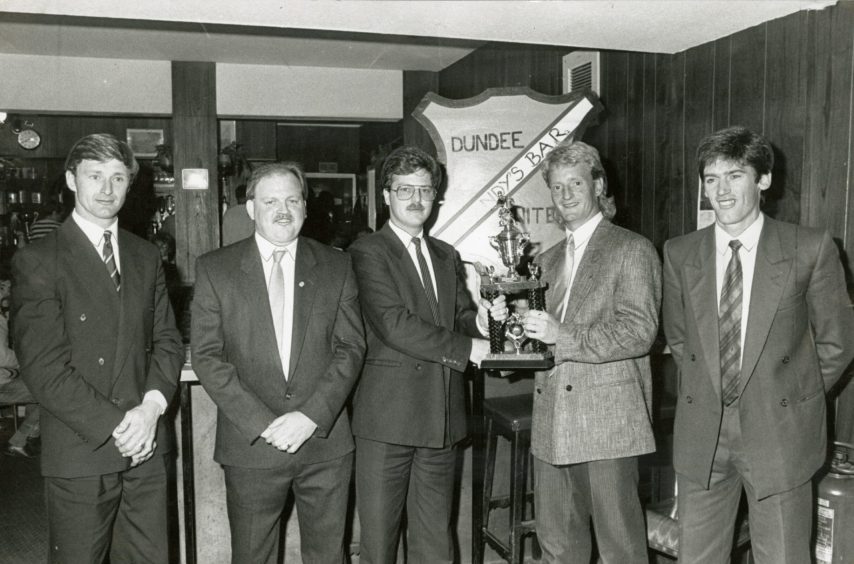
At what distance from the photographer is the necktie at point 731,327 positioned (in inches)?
89.5

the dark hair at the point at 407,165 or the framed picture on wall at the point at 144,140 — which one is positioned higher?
the framed picture on wall at the point at 144,140

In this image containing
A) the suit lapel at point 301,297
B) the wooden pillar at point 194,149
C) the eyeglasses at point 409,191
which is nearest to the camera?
the suit lapel at point 301,297

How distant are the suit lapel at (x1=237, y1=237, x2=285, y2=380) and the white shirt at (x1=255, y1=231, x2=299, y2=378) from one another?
0.03 metres

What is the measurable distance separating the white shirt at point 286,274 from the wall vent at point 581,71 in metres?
2.47

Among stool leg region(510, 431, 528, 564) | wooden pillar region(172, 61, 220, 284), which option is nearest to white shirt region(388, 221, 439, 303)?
stool leg region(510, 431, 528, 564)

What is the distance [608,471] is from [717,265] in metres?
0.80

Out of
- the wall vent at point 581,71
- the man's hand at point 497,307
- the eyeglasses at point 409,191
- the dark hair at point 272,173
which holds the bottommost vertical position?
the man's hand at point 497,307

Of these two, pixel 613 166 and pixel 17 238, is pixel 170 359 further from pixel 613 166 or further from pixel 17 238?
pixel 17 238

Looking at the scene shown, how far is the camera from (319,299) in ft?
7.98

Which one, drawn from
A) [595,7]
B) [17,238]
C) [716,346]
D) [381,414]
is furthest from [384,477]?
[17,238]

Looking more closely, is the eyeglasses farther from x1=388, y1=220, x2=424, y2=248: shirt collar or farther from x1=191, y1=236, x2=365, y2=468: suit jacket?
x1=191, y1=236, x2=365, y2=468: suit jacket

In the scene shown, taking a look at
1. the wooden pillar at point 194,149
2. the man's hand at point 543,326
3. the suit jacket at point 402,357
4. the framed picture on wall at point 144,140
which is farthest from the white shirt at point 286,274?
the framed picture on wall at point 144,140

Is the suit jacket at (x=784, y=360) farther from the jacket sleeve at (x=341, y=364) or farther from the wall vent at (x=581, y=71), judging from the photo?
the wall vent at (x=581, y=71)

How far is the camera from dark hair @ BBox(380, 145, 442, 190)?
261 cm
